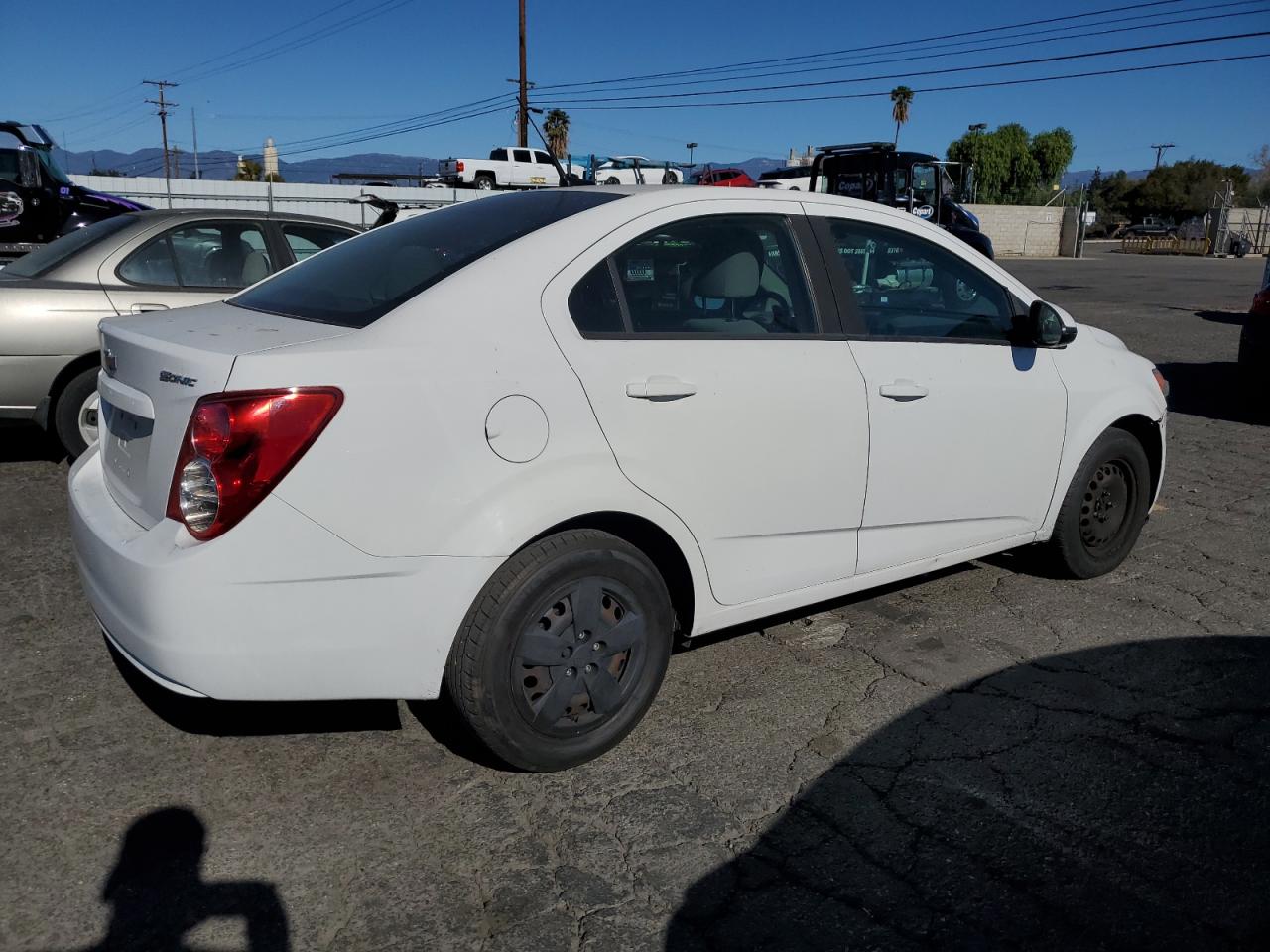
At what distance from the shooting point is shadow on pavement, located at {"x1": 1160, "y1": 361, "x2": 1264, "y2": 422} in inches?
345

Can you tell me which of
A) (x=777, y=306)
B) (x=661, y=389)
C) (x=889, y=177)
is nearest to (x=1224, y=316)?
(x=889, y=177)

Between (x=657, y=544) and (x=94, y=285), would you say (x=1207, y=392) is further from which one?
(x=94, y=285)

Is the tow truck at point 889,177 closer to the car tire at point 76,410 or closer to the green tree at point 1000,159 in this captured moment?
the car tire at point 76,410

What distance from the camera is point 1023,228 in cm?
4753

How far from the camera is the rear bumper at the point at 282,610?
2.46 meters

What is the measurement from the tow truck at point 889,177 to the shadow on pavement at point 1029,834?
57.8 feet

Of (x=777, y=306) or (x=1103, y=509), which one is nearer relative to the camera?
(x=777, y=306)

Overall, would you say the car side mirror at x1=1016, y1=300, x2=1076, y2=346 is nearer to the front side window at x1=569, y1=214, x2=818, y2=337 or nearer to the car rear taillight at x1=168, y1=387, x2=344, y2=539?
the front side window at x1=569, y1=214, x2=818, y2=337

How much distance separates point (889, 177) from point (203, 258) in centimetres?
1684

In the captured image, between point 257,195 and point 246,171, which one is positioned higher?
point 246,171

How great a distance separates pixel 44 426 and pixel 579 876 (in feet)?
15.1

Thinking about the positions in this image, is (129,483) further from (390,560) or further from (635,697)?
(635,697)

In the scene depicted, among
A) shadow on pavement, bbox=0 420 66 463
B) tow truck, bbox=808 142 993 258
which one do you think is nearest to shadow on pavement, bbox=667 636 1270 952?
shadow on pavement, bbox=0 420 66 463

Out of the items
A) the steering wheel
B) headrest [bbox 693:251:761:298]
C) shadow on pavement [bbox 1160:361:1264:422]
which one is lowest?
shadow on pavement [bbox 1160:361:1264:422]
